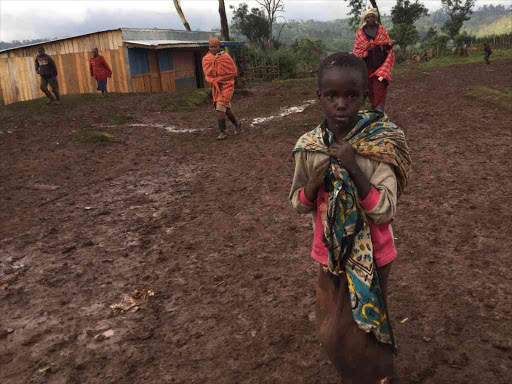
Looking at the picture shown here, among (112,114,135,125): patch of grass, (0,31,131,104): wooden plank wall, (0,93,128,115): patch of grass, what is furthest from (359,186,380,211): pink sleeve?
(0,31,131,104): wooden plank wall

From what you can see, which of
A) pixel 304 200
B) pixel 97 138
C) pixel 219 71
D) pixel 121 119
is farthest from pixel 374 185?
pixel 121 119

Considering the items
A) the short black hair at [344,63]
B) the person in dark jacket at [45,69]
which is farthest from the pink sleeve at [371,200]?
the person in dark jacket at [45,69]

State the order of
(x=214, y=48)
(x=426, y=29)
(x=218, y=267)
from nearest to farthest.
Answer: (x=218, y=267) → (x=214, y=48) → (x=426, y=29)

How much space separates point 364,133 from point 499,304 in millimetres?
1759

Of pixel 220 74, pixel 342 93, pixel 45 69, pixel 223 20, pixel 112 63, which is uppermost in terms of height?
pixel 223 20

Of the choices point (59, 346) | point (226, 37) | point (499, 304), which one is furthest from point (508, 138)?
point (226, 37)

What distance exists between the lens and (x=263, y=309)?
300 centimetres

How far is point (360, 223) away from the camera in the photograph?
169 cm

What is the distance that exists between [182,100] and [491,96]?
834cm

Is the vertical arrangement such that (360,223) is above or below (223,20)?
below

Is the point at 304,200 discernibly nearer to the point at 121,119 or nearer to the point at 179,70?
the point at 121,119

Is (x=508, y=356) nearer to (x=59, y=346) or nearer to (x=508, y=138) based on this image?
(x=59, y=346)

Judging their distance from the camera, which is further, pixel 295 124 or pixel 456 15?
pixel 456 15

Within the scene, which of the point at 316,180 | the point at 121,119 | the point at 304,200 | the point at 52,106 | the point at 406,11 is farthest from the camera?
the point at 406,11
